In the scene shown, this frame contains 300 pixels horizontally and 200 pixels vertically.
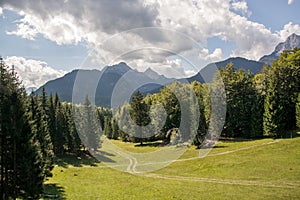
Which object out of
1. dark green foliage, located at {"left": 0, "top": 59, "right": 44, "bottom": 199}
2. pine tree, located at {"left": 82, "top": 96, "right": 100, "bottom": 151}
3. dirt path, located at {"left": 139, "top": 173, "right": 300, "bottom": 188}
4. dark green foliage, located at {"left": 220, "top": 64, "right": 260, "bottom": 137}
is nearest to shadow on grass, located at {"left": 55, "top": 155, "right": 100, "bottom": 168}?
pine tree, located at {"left": 82, "top": 96, "right": 100, "bottom": 151}

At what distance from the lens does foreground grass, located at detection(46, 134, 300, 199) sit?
3182 cm

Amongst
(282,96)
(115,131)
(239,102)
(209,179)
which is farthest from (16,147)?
(115,131)

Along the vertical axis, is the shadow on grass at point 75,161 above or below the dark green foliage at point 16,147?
below

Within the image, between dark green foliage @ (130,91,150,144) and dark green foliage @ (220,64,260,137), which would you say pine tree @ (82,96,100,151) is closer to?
dark green foliage @ (130,91,150,144)

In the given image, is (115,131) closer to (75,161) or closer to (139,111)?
(139,111)

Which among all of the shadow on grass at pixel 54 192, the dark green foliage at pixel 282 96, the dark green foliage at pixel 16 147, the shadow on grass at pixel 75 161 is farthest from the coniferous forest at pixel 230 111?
the dark green foliage at pixel 16 147

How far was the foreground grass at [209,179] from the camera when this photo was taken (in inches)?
1253

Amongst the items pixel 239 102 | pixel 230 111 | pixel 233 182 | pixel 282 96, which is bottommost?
pixel 233 182

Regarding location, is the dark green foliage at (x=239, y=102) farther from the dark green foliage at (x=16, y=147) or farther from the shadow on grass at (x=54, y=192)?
the dark green foliage at (x=16, y=147)

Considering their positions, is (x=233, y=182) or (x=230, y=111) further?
(x=230, y=111)

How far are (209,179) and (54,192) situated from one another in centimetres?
2045

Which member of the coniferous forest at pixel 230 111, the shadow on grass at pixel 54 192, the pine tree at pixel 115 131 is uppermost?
the coniferous forest at pixel 230 111

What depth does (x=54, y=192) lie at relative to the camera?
1302 inches

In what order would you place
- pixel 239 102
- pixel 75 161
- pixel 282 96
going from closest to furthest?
pixel 75 161
pixel 282 96
pixel 239 102
